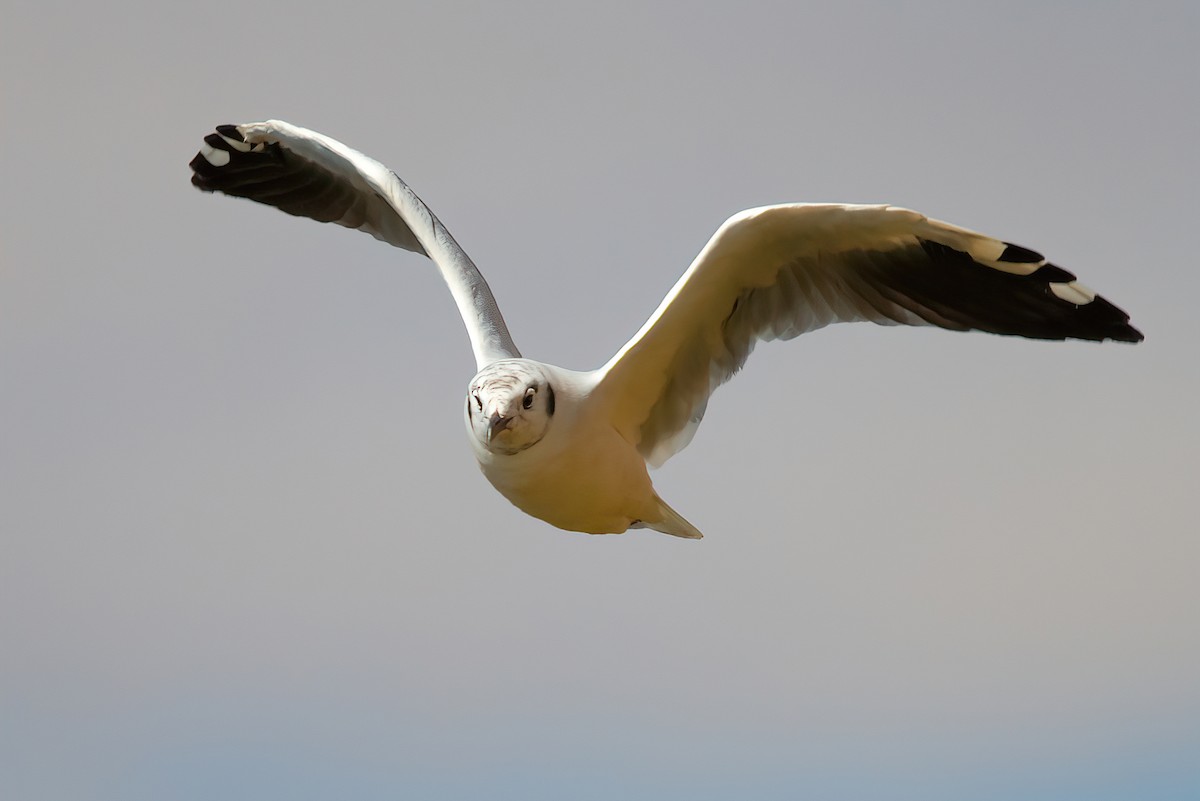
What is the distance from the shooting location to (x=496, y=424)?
6.94m

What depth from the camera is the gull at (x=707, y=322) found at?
727 centimetres

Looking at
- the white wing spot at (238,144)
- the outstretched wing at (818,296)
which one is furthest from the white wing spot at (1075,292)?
the white wing spot at (238,144)

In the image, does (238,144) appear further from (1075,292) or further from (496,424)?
(1075,292)

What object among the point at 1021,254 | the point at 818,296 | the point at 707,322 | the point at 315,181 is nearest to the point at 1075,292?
the point at 1021,254

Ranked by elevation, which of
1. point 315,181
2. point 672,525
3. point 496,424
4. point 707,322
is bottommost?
point 672,525

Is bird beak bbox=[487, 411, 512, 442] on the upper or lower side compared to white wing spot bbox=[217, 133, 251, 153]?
lower

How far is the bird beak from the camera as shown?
693 centimetres

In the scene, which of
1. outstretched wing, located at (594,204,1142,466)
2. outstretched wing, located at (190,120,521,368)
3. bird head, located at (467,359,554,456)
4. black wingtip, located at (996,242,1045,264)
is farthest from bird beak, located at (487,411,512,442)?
black wingtip, located at (996,242,1045,264)

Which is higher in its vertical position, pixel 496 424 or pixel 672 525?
pixel 496 424

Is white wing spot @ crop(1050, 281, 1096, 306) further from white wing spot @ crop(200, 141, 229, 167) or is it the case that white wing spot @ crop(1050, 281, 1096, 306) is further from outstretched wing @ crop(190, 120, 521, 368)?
white wing spot @ crop(200, 141, 229, 167)

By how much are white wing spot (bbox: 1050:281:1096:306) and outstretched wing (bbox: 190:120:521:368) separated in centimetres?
327

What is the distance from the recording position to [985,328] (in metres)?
7.64

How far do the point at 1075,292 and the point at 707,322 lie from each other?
6.02ft

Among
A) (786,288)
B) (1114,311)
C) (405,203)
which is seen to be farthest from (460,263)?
(1114,311)
